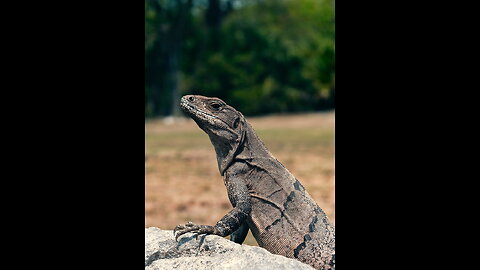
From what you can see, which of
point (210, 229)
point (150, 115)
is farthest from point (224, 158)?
point (150, 115)

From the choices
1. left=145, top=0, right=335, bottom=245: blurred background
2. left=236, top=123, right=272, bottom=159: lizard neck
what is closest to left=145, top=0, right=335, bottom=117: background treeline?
left=145, top=0, right=335, bottom=245: blurred background

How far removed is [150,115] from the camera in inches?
1748

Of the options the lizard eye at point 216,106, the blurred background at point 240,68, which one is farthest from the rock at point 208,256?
the blurred background at point 240,68

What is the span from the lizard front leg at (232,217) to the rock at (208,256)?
75 mm

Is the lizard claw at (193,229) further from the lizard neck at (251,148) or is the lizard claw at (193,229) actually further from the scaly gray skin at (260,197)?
the lizard neck at (251,148)

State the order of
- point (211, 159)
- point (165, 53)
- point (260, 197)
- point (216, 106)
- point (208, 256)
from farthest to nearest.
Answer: point (165, 53)
point (211, 159)
point (216, 106)
point (260, 197)
point (208, 256)

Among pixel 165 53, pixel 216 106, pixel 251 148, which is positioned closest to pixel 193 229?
pixel 251 148

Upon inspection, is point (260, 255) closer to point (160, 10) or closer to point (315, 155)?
point (315, 155)

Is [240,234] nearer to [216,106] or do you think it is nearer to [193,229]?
[193,229]

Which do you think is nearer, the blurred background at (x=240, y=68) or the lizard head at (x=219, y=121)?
the lizard head at (x=219, y=121)

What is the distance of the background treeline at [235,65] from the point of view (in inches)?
1761

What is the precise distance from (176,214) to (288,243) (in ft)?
25.6

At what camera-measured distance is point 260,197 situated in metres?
6.18

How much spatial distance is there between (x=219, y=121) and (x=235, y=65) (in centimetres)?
3953
